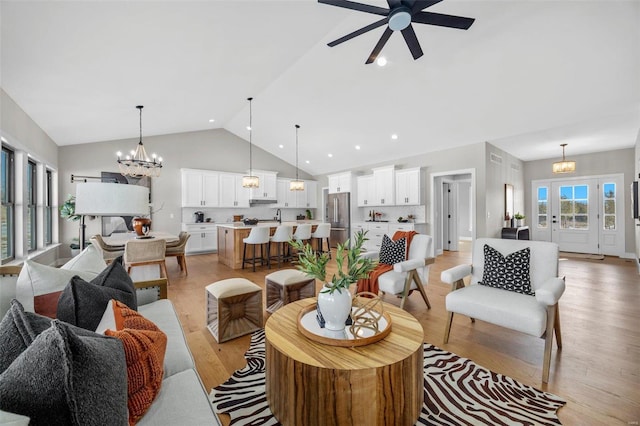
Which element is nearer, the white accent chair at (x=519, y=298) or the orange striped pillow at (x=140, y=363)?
the orange striped pillow at (x=140, y=363)

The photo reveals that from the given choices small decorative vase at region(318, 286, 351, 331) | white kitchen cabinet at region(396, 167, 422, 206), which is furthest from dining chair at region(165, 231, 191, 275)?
white kitchen cabinet at region(396, 167, 422, 206)

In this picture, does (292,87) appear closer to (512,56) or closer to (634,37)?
(512,56)

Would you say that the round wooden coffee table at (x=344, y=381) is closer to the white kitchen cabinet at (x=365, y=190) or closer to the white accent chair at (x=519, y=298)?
the white accent chair at (x=519, y=298)

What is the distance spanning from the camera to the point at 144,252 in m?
3.79

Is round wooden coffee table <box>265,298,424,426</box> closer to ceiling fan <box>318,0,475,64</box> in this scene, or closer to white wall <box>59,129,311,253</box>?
ceiling fan <box>318,0,475,64</box>

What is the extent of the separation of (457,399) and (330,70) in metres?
4.50

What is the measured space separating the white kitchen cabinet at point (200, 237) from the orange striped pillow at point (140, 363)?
19.8 ft

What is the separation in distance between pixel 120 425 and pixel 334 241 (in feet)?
26.0

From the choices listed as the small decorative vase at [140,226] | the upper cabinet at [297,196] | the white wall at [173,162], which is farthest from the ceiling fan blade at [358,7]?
the upper cabinet at [297,196]

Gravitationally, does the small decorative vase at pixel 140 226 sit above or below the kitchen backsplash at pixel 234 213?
below

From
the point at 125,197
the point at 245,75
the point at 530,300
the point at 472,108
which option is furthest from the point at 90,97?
the point at 472,108

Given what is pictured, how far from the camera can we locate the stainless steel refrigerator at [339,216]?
8258mm

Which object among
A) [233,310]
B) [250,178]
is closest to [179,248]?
[250,178]

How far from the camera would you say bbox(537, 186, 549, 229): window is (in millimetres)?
7469
